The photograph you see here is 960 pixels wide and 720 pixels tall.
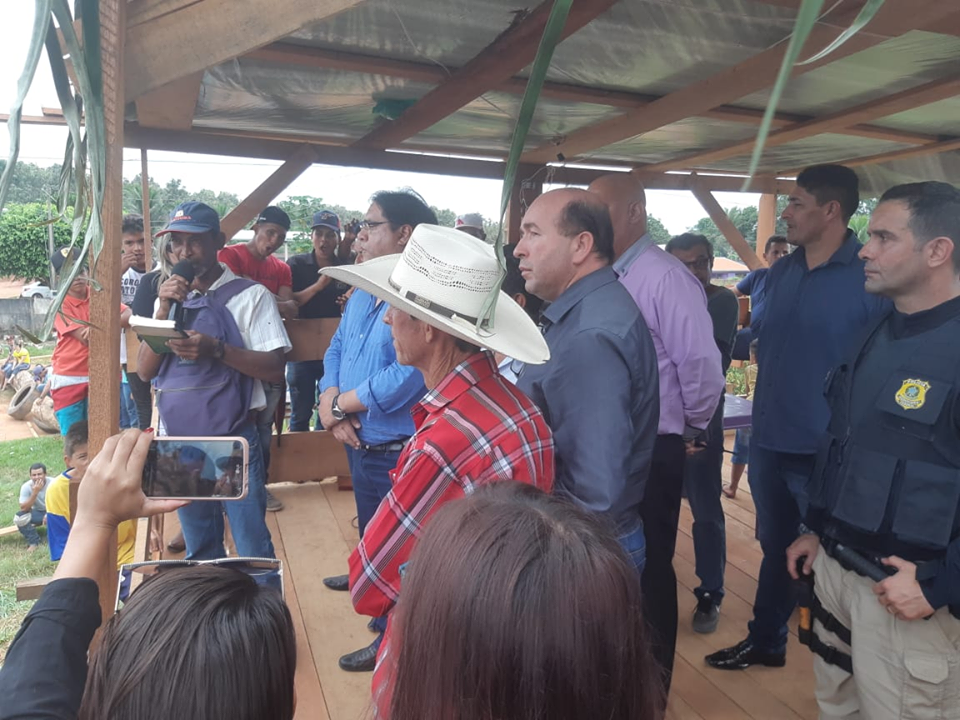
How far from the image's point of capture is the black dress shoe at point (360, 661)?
255 centimetres

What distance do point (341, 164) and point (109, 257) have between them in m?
3.13

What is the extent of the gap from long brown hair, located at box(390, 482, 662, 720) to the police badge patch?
1.15m

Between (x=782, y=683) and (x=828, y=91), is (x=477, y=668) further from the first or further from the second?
(x=828, y=91)

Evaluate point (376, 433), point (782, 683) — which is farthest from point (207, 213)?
point (782, 683)

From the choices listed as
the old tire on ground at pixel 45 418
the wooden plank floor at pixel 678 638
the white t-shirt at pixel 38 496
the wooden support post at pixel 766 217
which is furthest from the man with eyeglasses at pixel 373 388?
the old tire on ground at pixel 45 418

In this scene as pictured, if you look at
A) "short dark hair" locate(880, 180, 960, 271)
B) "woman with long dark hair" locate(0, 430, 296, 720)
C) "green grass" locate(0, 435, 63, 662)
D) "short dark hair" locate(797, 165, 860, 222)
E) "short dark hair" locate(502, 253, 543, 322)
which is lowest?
"green grass" locate(0, 435, 63, 662)

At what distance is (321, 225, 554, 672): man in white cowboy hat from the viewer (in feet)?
4.15

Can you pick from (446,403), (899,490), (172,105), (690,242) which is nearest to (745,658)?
(899,490)

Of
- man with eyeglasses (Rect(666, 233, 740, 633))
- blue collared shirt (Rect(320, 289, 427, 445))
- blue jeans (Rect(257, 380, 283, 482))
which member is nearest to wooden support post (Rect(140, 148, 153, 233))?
blue jeans (Rect(257, 380, 283, 482))

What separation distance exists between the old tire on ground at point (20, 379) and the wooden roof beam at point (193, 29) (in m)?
12.0

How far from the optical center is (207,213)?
251cm

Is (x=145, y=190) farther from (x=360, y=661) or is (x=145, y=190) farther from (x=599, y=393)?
(x=599, y=393)

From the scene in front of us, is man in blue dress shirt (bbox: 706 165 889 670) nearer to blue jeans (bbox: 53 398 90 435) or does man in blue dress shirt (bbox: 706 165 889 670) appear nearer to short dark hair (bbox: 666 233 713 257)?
short dark hair (bbox: 666 233 713 257)

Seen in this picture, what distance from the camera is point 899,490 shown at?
1574 millimetres
